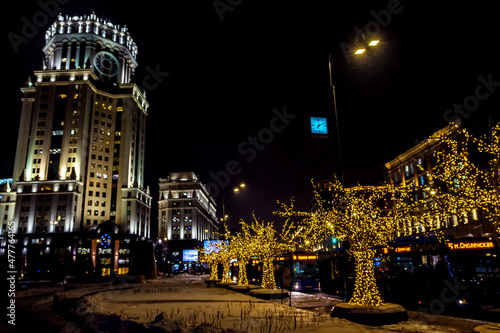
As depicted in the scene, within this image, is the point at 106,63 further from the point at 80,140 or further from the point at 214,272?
the point at 214,272

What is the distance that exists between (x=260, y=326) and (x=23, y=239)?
359 ft

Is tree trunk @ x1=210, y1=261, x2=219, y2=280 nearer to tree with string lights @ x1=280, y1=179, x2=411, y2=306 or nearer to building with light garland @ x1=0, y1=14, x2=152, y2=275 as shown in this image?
tree with string lights @ x1=280, y1=179, x2=411, y2=306

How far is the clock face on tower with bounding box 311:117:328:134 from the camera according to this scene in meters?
12.0

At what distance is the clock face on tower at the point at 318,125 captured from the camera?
11992 millimetres

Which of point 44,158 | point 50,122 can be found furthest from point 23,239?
point 50,122

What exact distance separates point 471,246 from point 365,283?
10032mm

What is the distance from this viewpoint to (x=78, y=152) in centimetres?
11031

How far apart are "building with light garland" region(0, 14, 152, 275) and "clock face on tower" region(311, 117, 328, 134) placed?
94.7 meters

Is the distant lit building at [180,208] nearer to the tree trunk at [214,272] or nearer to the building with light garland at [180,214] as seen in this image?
the building with light garland at [180,214]

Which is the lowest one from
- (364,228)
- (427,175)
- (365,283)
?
(365,283)

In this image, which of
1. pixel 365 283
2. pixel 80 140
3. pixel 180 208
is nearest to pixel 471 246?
pixel 365 283

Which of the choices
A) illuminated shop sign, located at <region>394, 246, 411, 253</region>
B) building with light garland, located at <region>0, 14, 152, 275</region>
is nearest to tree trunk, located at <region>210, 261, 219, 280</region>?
illuminated shop sign, located at <region>394, 246, 411, 253</region>

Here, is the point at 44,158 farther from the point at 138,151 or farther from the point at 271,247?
the point at 271,247

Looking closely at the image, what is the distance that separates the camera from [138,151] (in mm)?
132625
